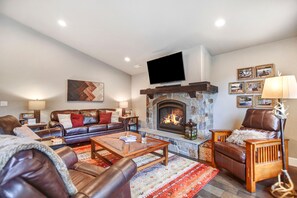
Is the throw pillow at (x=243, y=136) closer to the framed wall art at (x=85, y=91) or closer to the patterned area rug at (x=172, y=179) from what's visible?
the patterned area rug at (x=172, y=179)

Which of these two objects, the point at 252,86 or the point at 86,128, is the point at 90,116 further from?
the point at 252,86

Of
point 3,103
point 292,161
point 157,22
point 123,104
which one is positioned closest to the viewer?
point 292,161

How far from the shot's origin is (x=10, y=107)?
379 cm

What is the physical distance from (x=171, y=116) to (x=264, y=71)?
228 cm

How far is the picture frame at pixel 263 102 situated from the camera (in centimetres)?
294

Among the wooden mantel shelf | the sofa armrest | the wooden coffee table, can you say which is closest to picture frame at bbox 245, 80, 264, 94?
the wooden mantel shelf

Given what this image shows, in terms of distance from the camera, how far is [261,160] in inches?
80.0

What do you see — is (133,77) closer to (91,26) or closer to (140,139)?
(91,26)

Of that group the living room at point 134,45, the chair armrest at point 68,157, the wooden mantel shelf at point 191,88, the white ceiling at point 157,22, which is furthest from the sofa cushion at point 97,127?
the chair armrest at point 68,157

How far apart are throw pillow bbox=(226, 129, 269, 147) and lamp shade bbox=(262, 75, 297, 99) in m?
0.67

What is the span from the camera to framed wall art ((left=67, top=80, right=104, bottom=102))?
4645mm

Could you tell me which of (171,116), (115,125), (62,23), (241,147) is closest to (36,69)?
(62,23)

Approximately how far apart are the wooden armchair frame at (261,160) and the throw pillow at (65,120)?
12.3ft

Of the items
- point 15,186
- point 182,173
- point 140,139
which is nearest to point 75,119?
point 140,139
